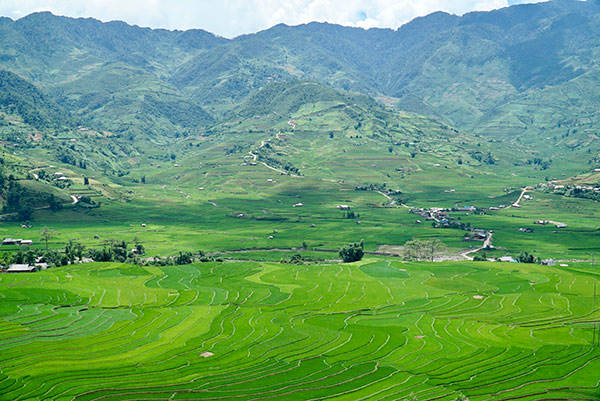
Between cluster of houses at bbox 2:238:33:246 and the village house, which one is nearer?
cluster of houses at bbox 2:238:33:246

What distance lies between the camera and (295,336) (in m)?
85.8

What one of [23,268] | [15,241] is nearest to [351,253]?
[23,268]

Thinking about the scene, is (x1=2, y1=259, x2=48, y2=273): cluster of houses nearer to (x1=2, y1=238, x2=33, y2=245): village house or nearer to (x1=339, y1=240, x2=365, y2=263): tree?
(x1=2, y1=238, x2=33, y2=245): village house

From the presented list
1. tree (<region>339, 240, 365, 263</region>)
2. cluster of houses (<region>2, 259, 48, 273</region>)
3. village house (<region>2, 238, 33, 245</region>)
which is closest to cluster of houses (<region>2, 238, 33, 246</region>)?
village house (<region>2, 238, 33, 245</region>)

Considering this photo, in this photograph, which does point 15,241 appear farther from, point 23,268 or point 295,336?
point 295,336

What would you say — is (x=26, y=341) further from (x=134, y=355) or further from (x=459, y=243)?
(x=459, y=243)

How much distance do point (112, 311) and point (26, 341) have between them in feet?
62.6

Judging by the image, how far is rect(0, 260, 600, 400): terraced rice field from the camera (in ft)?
221

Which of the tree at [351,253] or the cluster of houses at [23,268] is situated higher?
the cluster of houses at [23,268]

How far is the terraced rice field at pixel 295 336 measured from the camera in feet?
221

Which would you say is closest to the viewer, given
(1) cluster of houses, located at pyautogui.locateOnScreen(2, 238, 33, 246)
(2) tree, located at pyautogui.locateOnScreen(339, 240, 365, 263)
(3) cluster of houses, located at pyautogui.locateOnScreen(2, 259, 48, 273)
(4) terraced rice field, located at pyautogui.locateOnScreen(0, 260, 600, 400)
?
(4) terraced rice field, located at pyautogui.locateOnScreen(0, 260, 600, 400)

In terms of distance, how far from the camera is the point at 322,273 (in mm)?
135000

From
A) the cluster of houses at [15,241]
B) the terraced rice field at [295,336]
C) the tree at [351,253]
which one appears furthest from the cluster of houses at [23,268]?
the tree at [351,253]

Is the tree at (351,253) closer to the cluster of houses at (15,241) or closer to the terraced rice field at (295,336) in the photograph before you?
the terraced rice field at (295,336)
